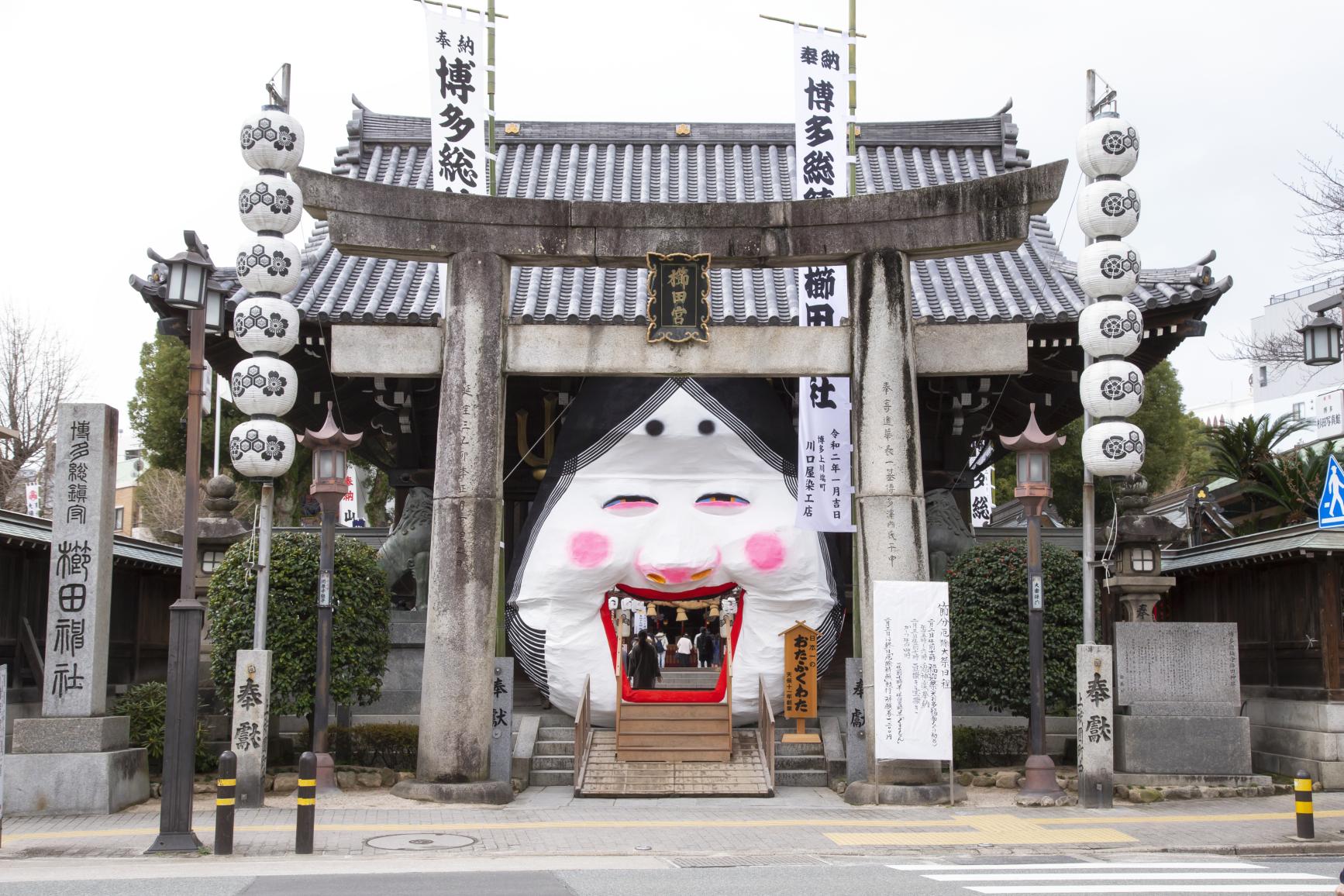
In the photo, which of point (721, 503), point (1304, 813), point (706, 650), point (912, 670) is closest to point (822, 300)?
point (721, 503)

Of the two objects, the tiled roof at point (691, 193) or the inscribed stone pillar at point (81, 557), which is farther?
the tiled roof at point (691, 193)

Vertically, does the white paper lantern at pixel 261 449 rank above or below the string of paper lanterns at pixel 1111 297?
below

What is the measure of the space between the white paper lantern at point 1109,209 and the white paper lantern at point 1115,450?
231 centimetres

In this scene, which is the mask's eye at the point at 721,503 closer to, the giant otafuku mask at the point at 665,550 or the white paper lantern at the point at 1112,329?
the giant otafuku mask at the point at 665,550

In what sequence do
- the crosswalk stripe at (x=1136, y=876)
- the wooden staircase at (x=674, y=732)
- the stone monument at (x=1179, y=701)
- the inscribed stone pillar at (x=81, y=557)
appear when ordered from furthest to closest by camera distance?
the wooden staircase at (x=674, y=732), the stone monument at (x=1179, y=701), the inscribed stone pillar at (x=81, y=557), the crosswalk stripe at (x=1136, y=876)

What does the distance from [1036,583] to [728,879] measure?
233 inches

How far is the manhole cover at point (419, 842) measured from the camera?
11.2 meters

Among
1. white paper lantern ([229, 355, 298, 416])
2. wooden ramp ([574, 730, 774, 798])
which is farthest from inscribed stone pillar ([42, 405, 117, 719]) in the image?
wooden ramp ([574, 730, 774, 798])

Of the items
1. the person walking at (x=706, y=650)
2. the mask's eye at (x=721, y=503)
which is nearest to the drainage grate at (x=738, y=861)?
the mask's eye at (x=721, y=503)

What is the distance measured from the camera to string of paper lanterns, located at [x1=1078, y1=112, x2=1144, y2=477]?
14.3m

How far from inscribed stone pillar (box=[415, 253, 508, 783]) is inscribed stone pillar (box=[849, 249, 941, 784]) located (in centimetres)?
427

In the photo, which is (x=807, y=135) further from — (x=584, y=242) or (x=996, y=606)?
(x=996, y=606)

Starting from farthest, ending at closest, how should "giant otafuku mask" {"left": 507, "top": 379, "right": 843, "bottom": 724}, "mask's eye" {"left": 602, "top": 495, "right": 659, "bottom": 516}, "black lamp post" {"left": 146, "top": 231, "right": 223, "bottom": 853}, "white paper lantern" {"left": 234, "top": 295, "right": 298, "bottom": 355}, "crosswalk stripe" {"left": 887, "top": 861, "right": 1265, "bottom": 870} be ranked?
1. "mask's eye" {"left": 602, "top": 495, "right": 659, "bottom": 516}
2. "giant otafuku mask" {"left": 507, "top": 379, "right": 843, "bottom": 724}
3. "white paper lantern" {"left": 234, "top": 295, "right": 298, "bottom": 355}
4. "black lamp post" {"left": 146, "top": 231, "right": 223, "bottom": 853}
5. "crosswalk stripe" {"left": 887, "top": 861, "right": 1265, "bottom": 870}

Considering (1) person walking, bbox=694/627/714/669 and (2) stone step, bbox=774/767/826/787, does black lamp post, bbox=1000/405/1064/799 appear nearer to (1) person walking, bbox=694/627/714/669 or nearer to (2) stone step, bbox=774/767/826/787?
(2) stone step, bbox=774/767/826/787
